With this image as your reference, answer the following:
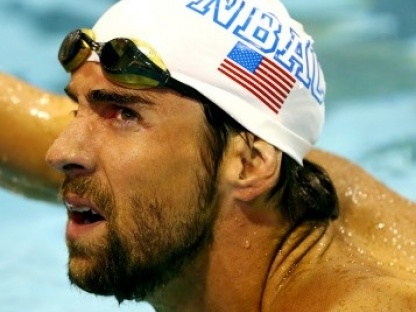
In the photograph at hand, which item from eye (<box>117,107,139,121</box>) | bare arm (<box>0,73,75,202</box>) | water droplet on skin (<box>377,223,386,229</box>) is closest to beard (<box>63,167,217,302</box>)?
eye (<box>117,107,139,121</box>)

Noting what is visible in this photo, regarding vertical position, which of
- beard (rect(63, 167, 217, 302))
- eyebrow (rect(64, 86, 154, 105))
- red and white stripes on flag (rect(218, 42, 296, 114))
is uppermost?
red and white stripes on flag (rect(218, 42, 296, 114))

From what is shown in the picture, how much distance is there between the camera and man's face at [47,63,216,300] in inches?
84.7

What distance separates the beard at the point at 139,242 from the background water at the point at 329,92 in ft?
5.16

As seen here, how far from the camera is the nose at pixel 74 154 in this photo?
2135 mm

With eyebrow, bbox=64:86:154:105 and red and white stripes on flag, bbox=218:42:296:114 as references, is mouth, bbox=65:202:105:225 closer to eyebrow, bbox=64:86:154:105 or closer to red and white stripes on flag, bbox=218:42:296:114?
eyebrow, bbox=64:86:154:105

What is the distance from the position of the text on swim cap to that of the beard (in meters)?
0.33

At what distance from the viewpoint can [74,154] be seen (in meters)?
2.13

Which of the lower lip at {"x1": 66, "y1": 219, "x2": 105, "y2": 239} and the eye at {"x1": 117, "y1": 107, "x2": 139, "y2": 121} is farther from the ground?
the eye at {"x1": 117, "y1": 107, "x2": 139, "y2": 121}

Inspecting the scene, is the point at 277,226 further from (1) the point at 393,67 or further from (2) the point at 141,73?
(1) the point at 393,67

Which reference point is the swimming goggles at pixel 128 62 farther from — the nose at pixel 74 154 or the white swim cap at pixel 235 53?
the nose at pixel 74 154

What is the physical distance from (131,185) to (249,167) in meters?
0.29

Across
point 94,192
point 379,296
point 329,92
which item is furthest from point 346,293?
point 329,92

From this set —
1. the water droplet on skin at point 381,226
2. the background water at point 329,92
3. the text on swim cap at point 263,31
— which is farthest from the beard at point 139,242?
the background water at point 329,92

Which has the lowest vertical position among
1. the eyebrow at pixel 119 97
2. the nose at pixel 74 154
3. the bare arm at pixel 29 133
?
the bare arm at pixel 29 133
